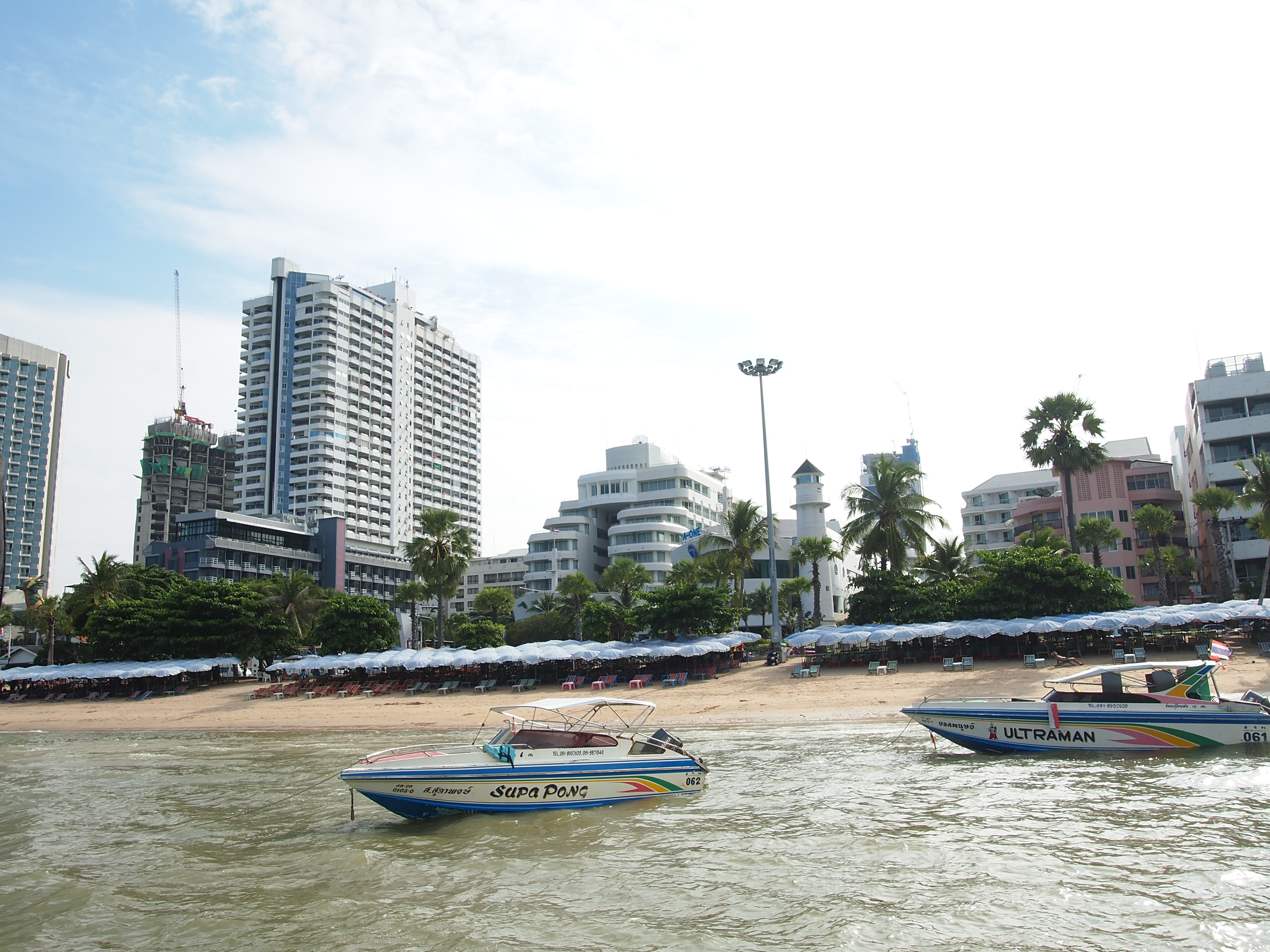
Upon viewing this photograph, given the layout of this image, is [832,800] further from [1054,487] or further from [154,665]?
[1054,487]

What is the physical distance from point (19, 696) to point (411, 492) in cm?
9390

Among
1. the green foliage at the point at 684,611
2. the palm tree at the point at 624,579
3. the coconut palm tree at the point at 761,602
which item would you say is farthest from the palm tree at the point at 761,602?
the green foliage at the point at 684,611

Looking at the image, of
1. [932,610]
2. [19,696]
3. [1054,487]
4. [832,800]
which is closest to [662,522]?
[1054,487]

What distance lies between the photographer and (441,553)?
5959 centimetres

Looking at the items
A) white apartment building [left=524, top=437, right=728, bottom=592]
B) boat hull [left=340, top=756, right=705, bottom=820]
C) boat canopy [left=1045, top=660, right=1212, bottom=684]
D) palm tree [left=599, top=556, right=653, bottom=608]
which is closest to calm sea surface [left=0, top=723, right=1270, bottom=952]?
boat hull [left=340, top=756, right=705, bottom=820]

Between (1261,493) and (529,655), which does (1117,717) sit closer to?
(529,655)

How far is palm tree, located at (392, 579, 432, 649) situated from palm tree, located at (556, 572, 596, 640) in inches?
516

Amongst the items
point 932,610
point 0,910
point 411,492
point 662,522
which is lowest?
point 0,910

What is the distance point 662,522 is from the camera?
98.6 m

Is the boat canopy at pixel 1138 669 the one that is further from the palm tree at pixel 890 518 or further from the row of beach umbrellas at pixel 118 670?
the row of beach umbrellas at pixel 118 670

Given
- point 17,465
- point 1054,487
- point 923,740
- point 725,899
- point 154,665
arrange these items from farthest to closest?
point 17,465 < point 1054,487 < point 154,665 < point 923,740 < point 725,899

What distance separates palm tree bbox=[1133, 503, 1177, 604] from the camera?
5944 centimetres

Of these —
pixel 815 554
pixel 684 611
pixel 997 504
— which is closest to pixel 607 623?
pixel 684 611

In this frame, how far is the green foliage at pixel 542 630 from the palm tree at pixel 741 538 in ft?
72.1
